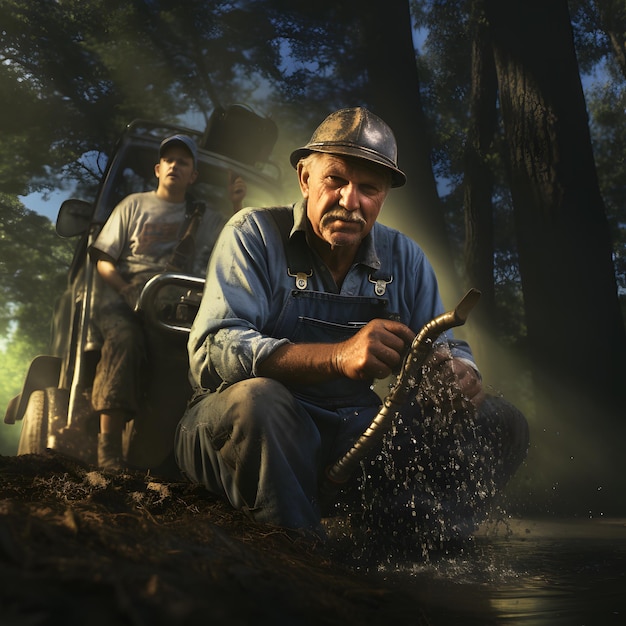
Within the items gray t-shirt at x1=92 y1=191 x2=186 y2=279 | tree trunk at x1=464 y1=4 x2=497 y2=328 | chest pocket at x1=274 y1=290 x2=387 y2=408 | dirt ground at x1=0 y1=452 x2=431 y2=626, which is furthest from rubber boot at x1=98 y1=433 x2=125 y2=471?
tree trunk at x1=464 y1=4 x2=497 y2=328

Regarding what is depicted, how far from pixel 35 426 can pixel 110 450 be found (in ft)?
2.38

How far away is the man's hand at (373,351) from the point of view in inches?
95.7

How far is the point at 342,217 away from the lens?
2869 millimetres

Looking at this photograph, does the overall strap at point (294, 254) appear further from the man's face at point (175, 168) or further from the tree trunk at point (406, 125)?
the tree trunk at point (406, 125)

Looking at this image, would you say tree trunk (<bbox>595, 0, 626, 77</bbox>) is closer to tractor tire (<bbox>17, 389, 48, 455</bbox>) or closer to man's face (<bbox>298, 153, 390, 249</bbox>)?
man's face (<bbox>298, 153, 390, 249</bbox>)

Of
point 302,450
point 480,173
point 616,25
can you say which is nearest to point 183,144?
point 302,450

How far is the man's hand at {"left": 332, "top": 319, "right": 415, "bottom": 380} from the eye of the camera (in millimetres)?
2432

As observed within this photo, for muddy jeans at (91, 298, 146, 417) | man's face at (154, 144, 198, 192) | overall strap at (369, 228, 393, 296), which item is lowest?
muddy jeans at (91, 298, 146, 417)

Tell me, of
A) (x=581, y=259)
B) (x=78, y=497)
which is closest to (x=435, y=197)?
(x=581, y=259)

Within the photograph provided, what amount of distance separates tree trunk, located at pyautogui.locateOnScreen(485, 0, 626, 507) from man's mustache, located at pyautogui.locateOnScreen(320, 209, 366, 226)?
3.08 m

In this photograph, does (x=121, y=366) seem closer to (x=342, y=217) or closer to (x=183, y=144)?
(x=183, y=144)

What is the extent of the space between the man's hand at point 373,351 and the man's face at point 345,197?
19.3 inches

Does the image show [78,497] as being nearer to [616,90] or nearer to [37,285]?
[616,90]

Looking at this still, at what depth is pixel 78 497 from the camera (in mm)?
2451
